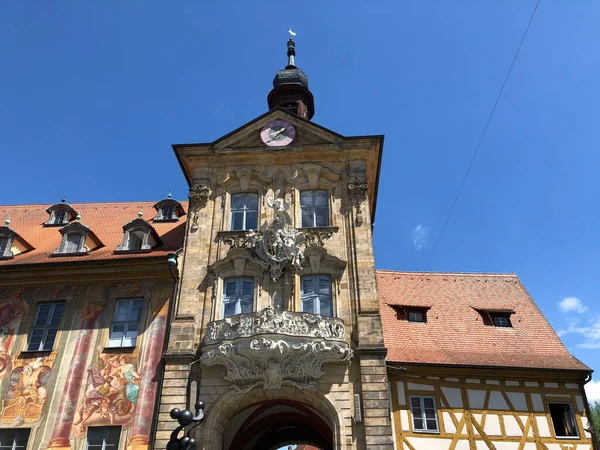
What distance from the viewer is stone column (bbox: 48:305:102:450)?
1625 centimetres

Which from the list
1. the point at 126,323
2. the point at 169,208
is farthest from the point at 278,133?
the point at 126,323

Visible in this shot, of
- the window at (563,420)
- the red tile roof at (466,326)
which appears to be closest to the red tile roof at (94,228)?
the red tile roof at (466,326)

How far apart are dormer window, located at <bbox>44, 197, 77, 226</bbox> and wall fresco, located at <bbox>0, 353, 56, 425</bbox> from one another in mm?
8181

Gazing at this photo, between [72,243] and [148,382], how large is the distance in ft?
22.8

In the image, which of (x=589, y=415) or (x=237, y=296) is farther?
(x=589, y=415)

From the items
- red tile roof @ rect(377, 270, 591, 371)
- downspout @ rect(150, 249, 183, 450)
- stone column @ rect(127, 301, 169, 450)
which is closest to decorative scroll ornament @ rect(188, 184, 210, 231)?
downspout @ rect(150, 249, 183, 450)

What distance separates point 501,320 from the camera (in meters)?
21.5

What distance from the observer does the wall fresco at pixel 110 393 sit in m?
16.4

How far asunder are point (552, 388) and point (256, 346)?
1057cm

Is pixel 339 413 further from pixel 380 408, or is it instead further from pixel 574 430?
pixel 574 430

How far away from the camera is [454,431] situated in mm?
17672

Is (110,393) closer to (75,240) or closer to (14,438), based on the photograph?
(14,438)

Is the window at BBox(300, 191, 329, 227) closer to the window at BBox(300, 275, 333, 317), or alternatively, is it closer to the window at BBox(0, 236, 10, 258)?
the window at BBox(300, 275, 333, 317)

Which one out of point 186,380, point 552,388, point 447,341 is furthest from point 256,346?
point 552,388
